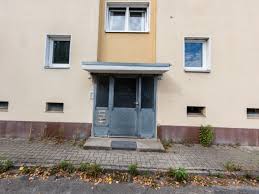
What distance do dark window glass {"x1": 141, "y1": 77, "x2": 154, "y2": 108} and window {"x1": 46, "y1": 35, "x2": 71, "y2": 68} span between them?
3.06 meters

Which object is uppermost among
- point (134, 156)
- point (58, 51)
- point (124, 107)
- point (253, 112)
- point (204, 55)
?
point (58, 51)

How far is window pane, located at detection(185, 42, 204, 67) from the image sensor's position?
8070 millimetres

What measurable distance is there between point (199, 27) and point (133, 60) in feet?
8.97

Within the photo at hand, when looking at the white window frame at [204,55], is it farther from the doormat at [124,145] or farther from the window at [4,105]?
the window at [4,105]

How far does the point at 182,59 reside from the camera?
777 cm

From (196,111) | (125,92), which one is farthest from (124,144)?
(196,111)

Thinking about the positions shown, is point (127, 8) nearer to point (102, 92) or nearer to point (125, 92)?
point (125, 92)

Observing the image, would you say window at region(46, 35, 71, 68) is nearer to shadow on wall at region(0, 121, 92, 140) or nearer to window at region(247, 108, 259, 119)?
shadow on wall at region(0, 121, 92, 140)

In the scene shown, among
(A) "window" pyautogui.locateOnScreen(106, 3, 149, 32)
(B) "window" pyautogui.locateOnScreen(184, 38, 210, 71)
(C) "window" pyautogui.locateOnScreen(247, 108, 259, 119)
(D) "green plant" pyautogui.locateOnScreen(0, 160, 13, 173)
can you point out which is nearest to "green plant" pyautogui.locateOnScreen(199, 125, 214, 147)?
(C) "window" pyautogui.locateOnScreen(247, 108, 259, 119)

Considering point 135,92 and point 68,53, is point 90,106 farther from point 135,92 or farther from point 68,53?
point 68,53

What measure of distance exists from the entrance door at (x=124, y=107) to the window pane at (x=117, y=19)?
6.97ft

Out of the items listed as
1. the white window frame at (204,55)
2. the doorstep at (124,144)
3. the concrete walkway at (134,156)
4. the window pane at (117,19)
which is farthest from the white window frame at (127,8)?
the concrete walkway at (134,156)

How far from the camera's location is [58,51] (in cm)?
821

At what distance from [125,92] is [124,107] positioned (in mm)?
566
